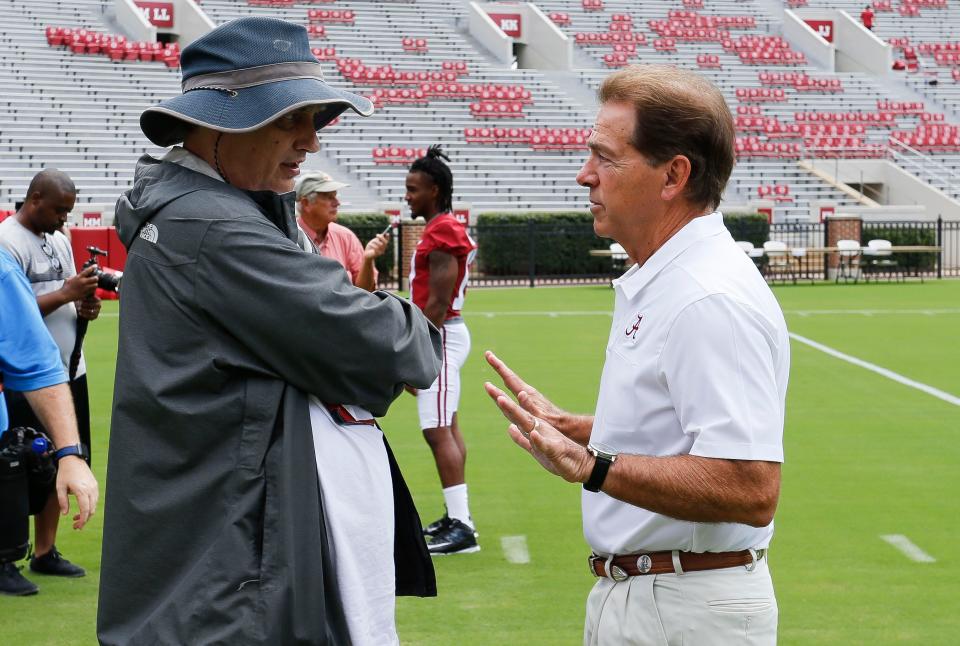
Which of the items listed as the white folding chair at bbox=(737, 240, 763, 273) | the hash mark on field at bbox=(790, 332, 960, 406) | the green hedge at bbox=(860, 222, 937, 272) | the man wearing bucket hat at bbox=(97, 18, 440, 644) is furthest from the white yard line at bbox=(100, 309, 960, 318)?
the man wearing bucket hat at bbox=(97, 18, 440, 644)

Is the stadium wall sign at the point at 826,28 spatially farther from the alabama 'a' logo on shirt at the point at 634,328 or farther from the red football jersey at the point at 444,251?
the alabama 'a' logo on shirt at the point at 634,328

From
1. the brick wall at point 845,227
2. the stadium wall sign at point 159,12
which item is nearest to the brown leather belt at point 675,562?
the brick wall at point 845,227

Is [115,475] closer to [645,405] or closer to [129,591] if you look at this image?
[129,591]

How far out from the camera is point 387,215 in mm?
30219

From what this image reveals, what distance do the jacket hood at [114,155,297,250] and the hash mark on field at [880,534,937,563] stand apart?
5068mm

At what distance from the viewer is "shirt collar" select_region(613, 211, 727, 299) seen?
8.98 ft

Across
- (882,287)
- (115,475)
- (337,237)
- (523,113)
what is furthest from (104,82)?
(115,475)

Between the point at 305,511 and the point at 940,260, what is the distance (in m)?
31.1

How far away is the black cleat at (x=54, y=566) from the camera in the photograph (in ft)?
21.5

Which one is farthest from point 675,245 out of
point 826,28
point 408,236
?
point 826,28

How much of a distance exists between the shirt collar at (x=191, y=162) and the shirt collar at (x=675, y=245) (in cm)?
90

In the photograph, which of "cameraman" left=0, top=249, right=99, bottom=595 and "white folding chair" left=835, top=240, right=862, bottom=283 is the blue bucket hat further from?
"white folding chair" left=835, top=240, right=862, bottom=283

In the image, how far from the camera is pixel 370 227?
29.2m

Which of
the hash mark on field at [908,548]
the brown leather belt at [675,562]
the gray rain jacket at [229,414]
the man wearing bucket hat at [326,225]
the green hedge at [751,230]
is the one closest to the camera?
the gray rain jacket at [229,414]
